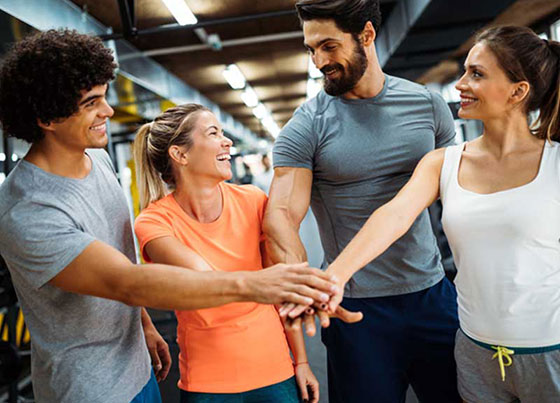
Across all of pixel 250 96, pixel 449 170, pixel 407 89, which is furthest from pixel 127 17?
pixel 250 96

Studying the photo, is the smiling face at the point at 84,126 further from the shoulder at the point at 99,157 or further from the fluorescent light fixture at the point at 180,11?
the fluorescent light fixture at the point at 180,11

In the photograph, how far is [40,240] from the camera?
3.80ft

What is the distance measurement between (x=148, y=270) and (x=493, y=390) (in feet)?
3.10

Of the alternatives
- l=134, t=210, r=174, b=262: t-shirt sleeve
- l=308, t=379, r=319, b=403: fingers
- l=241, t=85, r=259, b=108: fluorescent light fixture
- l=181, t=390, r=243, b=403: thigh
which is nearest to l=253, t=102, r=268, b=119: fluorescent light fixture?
l=241, t=85, r=259, b=108: fluorescent light fixture

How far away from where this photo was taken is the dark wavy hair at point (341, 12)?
60.7 inches

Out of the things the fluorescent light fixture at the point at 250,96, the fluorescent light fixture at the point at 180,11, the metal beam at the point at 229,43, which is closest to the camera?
the fluorescent light fixture at the point at 180,11

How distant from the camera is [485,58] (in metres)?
1.40

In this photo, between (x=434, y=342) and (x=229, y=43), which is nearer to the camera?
(x=434, y=342)

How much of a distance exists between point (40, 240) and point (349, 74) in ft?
3.32

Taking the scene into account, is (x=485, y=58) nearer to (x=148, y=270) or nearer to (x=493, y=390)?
(x=493, y=390)

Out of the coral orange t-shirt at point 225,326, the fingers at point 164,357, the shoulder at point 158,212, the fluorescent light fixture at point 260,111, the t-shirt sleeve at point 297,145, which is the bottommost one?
the fingers at point 164,357

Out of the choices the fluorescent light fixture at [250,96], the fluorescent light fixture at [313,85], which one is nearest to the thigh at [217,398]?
the fluorescent light fixture at [313,85]

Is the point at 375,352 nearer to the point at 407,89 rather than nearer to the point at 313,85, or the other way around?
the point at 407,89

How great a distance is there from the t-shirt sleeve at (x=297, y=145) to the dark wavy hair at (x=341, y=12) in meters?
0.30
